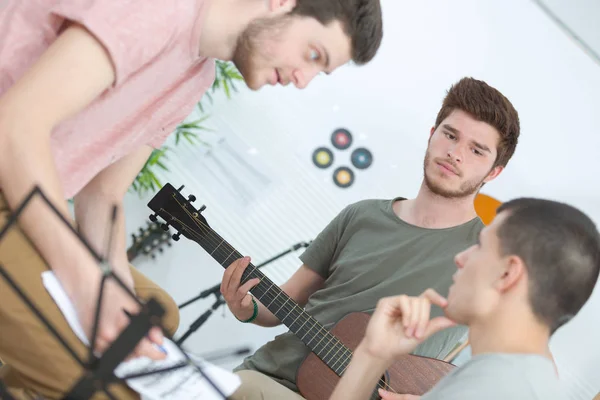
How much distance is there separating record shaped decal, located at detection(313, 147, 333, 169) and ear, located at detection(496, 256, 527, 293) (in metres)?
2.23

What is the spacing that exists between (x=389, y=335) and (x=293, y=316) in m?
0.74

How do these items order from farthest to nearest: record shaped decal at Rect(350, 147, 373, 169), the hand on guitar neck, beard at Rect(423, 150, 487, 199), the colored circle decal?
record shaped decal at Rect(350, 147, 373, 169), the colored circle decal, beard at Rect(423, 150, 487, 199), the hand on guitar neck

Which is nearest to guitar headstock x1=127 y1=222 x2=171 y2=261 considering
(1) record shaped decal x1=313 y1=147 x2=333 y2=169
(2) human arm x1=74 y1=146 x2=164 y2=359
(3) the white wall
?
(3) the white wall

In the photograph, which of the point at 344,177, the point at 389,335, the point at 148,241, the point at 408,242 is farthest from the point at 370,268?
the point at 148,241

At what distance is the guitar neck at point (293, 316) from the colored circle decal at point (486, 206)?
121 centimetres

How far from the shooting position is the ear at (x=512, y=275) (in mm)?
1155

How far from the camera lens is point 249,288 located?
1979 millimetres

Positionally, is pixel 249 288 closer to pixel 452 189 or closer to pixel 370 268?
pixel 370 268

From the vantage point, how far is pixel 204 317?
2.78m

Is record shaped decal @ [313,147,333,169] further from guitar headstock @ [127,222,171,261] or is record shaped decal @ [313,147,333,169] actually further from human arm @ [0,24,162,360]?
human arm @ [0,24,162,360]

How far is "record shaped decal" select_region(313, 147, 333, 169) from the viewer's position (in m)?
3.37

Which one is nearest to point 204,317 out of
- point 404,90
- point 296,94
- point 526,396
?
point 296,94

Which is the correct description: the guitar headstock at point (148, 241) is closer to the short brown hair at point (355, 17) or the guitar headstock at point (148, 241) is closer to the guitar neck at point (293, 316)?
the guitar neck at point (293, 316)

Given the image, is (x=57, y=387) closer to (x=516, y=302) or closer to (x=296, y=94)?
(x=516, y=302)
